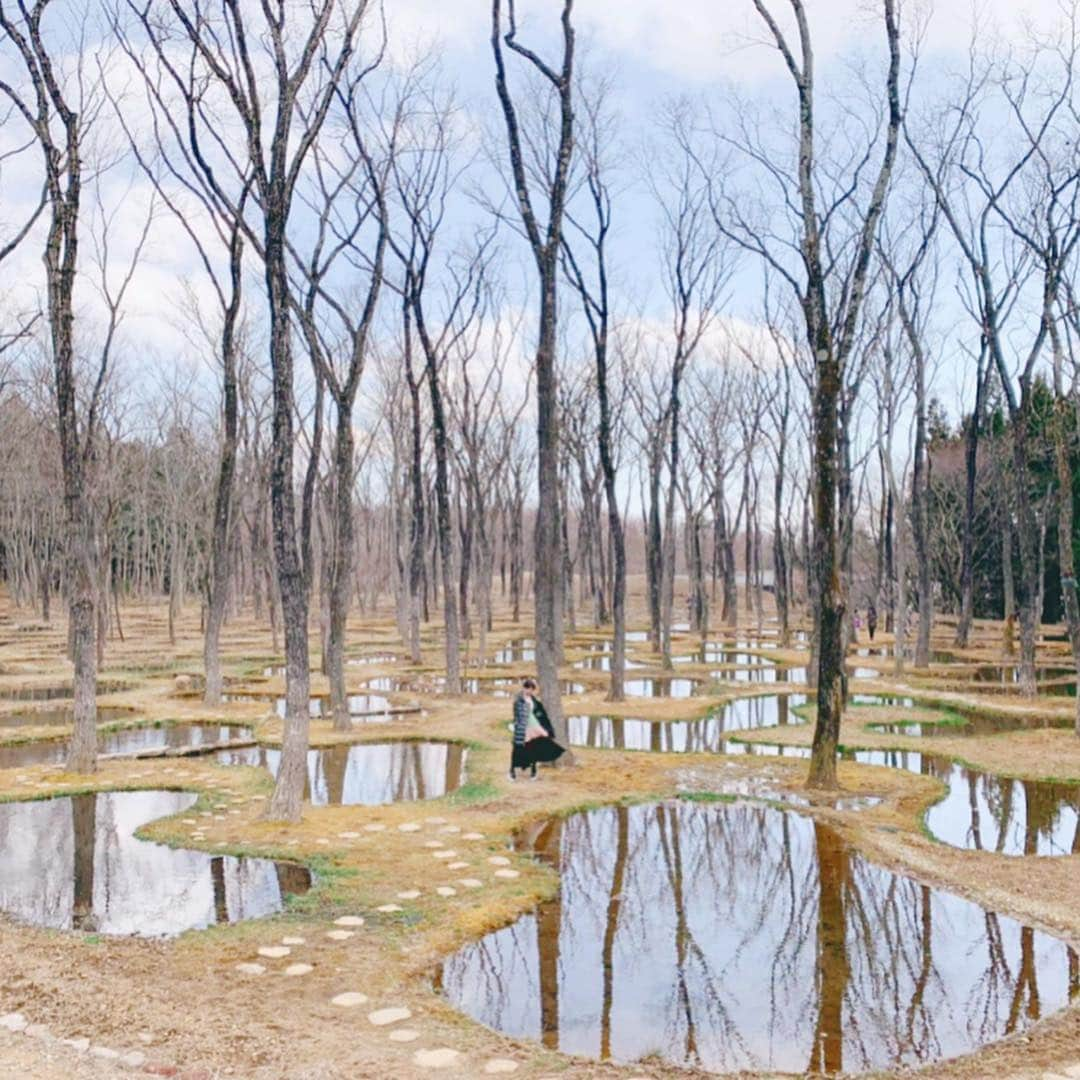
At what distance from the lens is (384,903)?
8367 millimetres

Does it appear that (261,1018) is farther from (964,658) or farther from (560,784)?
(964,658)

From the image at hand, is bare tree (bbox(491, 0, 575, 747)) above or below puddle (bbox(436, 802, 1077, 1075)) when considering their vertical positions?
above

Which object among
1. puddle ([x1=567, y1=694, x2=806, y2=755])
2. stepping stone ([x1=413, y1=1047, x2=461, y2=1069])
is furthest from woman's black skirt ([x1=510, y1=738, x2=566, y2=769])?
stepping stone ([x1=413, y1=1047, x2=461, y2=1069])

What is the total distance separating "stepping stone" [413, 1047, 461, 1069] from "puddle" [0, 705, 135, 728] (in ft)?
47.4

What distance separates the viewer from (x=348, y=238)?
17.6 meters

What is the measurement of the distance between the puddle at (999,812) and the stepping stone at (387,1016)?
6.67 meters

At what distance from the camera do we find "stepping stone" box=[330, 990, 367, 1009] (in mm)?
6270

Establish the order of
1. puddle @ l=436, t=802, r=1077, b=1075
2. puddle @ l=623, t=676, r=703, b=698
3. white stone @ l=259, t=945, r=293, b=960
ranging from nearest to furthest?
puddle @ l=436, t=802, r=1077, b=1075, white stone @ l=259, t=945, r=293, b=960, puddle @ l=623, t=676, r=703, b=698

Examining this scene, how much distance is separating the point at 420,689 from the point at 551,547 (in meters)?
9.71

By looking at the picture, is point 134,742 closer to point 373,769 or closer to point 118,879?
point 373,769

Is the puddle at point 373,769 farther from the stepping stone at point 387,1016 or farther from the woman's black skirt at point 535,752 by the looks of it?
the stepping stone at point 387,1016

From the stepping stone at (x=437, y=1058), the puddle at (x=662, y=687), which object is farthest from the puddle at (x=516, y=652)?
the stepping stone at (x=437, y=1058)

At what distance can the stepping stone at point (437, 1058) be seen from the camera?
18.0 ft

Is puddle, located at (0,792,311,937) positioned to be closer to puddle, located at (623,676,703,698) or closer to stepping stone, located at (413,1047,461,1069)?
stepping stone, located at (413,1047,461,1069)
